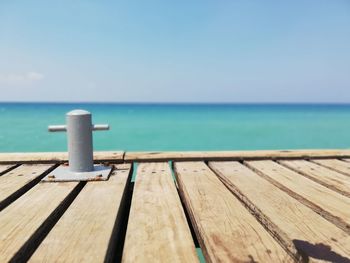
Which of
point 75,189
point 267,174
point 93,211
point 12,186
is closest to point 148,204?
point 93,211

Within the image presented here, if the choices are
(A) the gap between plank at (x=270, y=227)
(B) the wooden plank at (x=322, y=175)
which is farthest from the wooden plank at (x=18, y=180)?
(B) the wooden plank at (x=322, y=175)

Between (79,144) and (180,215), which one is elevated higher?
(79,144)

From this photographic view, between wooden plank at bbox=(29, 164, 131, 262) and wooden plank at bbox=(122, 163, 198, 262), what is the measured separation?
69 millimetres

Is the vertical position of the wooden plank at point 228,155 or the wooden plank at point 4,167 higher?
the wooden plank at point 228,155

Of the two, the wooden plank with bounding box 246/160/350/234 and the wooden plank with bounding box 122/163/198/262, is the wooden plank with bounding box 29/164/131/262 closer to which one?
the wooden plank with bounding box 122/163/198/262

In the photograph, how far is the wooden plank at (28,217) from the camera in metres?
0.79

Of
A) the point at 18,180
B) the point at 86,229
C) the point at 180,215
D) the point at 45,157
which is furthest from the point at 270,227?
the point at 45,157

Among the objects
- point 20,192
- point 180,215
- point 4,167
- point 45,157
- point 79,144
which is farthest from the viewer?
point 45,157

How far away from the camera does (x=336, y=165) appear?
1.94 meters

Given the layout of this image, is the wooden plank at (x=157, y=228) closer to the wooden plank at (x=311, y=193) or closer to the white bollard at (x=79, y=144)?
the white bollard at (x=79, y=144)

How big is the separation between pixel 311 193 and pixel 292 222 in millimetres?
410

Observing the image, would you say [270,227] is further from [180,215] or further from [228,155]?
[228,155]

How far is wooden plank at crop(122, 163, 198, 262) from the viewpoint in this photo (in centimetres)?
76

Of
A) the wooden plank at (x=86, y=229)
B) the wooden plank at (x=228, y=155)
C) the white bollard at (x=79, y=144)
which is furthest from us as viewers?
the wooden plank at (x=228, y=155)
